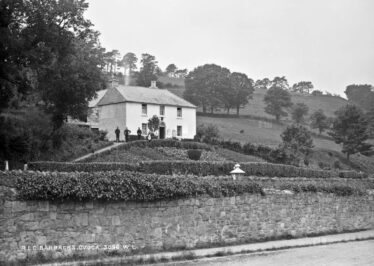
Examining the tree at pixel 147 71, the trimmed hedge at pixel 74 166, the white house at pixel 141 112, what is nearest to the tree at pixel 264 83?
the tree at pixel 147 71

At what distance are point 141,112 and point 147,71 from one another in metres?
45.8

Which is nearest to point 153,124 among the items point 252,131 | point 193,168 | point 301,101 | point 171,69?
point 193,168

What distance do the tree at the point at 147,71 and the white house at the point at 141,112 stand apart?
118 feet

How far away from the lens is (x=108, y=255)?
14977 millimetres

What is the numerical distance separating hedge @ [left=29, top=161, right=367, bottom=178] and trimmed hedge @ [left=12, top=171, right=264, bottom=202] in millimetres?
13271

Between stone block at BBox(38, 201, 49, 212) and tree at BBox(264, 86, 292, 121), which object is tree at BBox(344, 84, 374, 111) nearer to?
tree at BBox(264, 86, 292, 121)

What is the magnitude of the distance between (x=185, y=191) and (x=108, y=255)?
352cm

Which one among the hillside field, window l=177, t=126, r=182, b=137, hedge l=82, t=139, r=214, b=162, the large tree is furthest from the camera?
the hillside field

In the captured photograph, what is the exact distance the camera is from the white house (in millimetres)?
67750

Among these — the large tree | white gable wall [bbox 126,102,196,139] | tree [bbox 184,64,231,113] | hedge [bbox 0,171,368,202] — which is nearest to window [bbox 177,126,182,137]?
white gable wall [bbox 126,102,196,139]

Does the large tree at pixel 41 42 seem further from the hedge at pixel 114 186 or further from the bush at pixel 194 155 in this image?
the hedge at pixel 114 186

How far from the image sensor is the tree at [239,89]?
348ft

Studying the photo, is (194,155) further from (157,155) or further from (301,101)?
(301,101)

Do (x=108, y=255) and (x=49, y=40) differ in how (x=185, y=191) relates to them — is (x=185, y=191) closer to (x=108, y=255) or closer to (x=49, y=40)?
(x=108, y=255)
